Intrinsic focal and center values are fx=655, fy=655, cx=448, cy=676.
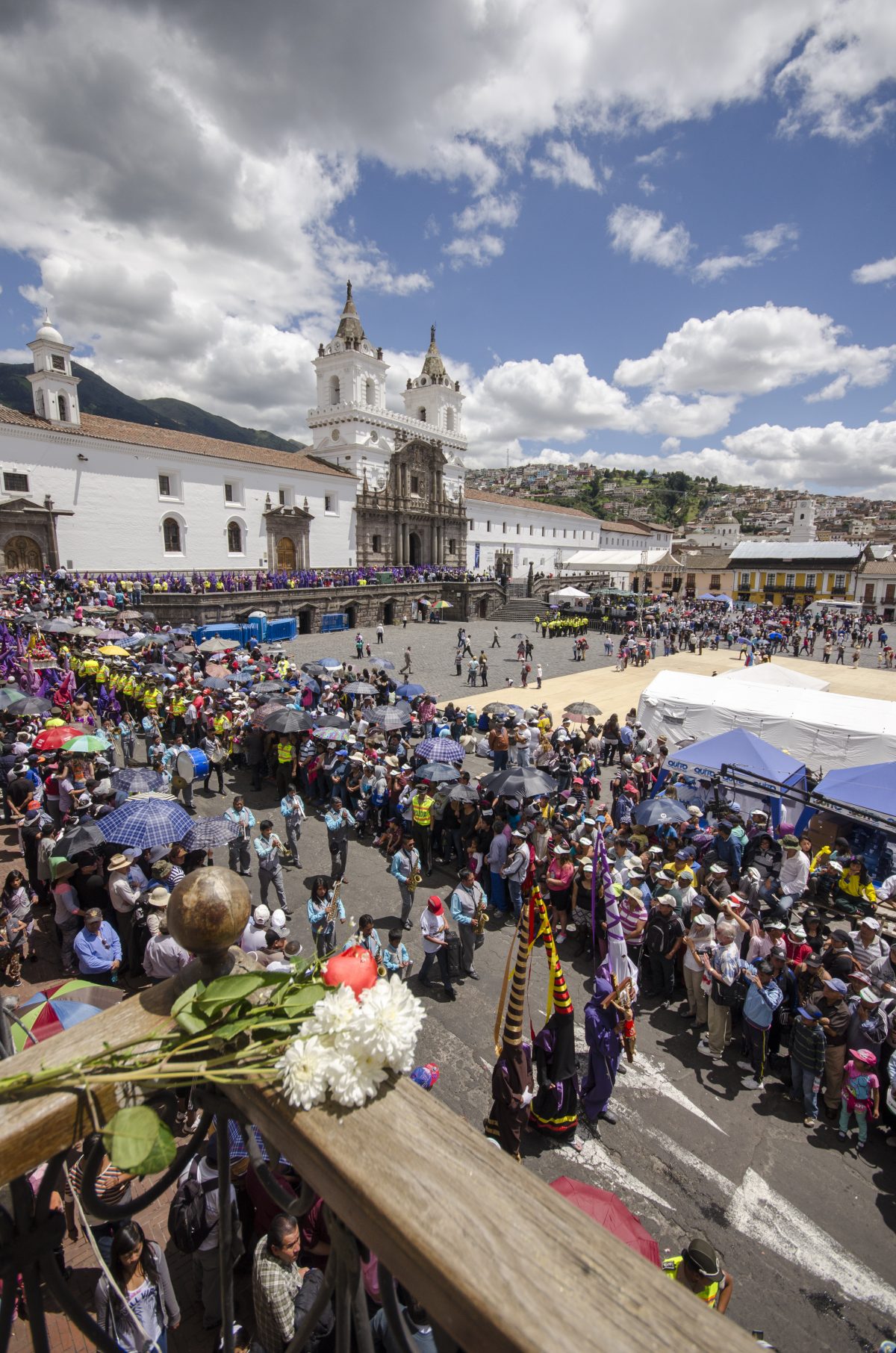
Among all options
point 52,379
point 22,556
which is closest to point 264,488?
point 52,379

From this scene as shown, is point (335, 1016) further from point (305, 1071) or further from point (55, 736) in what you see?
point (55, 736)

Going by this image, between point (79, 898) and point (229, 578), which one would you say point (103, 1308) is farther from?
point (229, 578)

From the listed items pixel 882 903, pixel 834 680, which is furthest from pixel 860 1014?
pixel 834 680

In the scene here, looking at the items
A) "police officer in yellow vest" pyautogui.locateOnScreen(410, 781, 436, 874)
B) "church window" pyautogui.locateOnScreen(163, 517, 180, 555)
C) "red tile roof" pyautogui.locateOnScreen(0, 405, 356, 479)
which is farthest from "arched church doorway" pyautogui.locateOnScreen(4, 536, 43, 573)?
"police officer in yellow vest" pyautogui.locateOnScreen(410, 781, 436, 874)

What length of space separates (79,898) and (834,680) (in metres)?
30.1

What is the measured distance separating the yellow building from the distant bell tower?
208 feet

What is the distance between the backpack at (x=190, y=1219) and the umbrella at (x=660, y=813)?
7.71m

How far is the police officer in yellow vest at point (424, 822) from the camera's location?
1049 centimetres

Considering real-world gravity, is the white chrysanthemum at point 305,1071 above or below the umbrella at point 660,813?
above

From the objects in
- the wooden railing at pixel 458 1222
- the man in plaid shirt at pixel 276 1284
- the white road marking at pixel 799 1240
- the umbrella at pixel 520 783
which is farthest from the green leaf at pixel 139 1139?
the umbrella at pixel 520 783

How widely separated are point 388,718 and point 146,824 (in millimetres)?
7211

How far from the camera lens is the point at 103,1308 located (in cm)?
323

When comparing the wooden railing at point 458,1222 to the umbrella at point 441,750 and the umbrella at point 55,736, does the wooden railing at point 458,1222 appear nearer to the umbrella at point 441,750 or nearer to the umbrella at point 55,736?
the umbrella at point 441,750

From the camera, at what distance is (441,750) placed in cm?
1235
